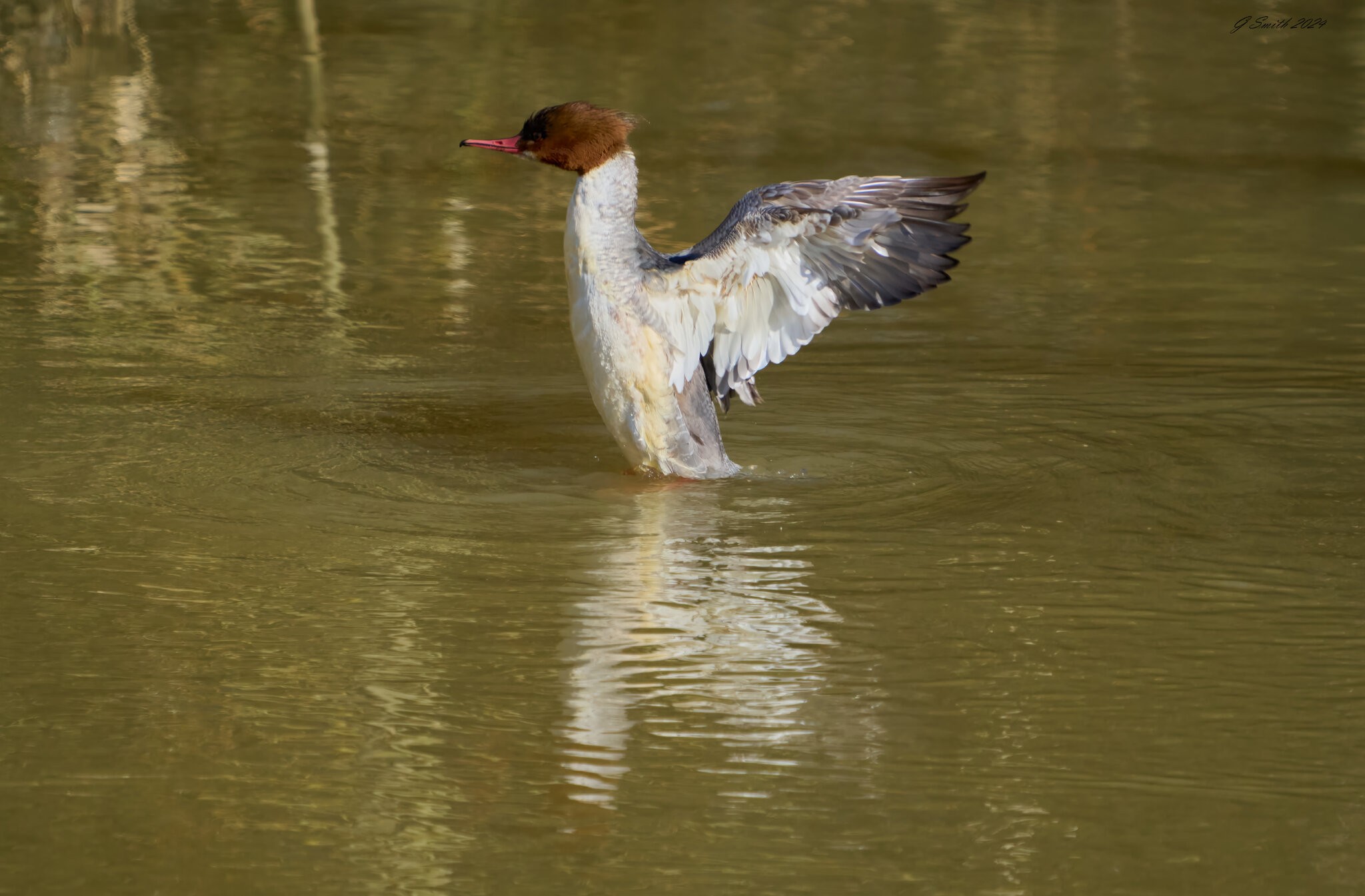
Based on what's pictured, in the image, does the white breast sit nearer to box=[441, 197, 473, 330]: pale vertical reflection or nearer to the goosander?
the goosander

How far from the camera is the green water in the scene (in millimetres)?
4473

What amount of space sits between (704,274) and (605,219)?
0.43m

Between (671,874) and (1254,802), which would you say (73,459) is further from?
(1254,802)

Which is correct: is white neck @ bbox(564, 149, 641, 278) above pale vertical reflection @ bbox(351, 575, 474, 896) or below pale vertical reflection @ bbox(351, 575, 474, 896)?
above

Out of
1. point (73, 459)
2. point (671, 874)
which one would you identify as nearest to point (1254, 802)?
point (671, 874)

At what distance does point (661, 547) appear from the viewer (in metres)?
6.66

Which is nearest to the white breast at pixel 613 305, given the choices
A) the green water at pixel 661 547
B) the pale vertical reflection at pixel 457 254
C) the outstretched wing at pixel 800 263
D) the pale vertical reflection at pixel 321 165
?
the outstretched wing at pixel 800 263

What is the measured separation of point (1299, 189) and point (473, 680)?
404 inches

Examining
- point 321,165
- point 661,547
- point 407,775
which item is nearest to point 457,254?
point 321,165

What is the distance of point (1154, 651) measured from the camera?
18.5 feet

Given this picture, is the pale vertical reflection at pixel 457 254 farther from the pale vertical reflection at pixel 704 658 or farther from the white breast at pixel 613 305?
the pale vertical reflection at pixel 704 658

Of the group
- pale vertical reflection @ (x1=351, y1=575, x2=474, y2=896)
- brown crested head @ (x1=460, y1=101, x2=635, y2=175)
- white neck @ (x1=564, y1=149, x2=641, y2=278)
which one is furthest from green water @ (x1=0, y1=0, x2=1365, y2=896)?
brown crested head @ (x1=460, y1=101, x2=635, y2=175)

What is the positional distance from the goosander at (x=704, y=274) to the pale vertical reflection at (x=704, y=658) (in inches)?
27.2

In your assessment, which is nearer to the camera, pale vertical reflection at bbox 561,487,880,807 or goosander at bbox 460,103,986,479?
pale vertical reflection at bbox 561,487,880,807
